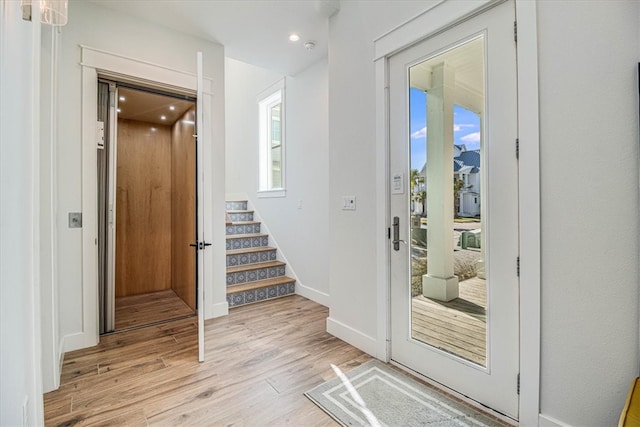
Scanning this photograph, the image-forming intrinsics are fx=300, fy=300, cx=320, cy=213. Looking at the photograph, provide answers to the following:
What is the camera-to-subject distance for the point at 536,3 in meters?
1.57

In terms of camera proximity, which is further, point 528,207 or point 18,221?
point 528,207

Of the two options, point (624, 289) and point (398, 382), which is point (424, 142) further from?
point (398, 382)

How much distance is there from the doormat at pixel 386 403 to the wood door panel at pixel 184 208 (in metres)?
1.96

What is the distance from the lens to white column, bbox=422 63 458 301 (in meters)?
2.04

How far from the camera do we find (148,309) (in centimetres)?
355

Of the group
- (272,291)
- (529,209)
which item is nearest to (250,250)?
(272,291)

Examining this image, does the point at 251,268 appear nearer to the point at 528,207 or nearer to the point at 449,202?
the point at 449,202

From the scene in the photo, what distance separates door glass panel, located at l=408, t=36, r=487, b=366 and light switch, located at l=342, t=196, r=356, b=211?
58cm

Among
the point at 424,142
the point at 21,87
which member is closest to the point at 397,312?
the point at 424,142

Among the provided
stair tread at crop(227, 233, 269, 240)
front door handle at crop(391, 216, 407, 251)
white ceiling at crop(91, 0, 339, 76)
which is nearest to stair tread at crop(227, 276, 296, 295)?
stair tread at crop(227, 233, 269, 240)

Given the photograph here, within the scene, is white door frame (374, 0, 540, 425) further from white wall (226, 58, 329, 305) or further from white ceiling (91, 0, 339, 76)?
white wall (226, 58, 329, 305)

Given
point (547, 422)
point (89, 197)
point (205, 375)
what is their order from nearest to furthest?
point (547, 422) < point (205, 375) < point (89, 197)

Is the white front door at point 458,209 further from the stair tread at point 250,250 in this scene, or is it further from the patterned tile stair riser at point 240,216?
the patterned tile stair riser at point 240,216

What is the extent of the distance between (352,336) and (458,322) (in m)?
1.01
